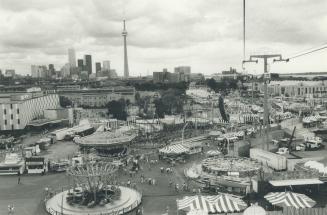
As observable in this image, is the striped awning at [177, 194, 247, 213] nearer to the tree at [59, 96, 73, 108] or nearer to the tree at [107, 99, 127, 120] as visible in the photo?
the tree at [107, 99, 127, 120]

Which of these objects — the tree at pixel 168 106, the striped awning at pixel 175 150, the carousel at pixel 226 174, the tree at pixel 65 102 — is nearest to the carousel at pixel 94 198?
the carousel at pixel 226 174

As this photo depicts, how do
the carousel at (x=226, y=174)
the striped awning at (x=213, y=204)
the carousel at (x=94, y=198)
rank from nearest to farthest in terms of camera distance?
the striped awning at (x=213, y=204) → the carousel at (x=94, y=198) → the carousel at (x=226, y=174)

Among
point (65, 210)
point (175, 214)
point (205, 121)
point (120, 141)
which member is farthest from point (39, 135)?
point (175, 214)

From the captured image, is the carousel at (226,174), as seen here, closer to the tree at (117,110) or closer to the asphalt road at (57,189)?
the asphalt road at (57,189)

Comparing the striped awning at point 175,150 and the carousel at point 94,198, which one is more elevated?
the striped awning at point 175,150

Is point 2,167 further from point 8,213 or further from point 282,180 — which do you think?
point 282,180

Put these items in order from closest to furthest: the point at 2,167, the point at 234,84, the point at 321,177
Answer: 1. the point at 321,177
2. the point at 2,167
3. the point at 234,84
